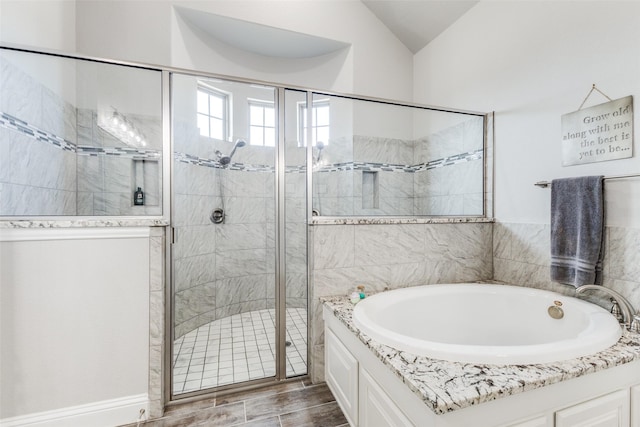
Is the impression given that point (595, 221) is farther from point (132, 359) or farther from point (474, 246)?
point (132, 359)

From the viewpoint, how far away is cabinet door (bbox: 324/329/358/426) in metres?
1.31

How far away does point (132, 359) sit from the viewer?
1497 millimetres

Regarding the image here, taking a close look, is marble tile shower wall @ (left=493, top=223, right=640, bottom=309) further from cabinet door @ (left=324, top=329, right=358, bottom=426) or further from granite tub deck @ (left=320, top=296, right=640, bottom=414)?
cabinet door @ (left=324, top=329, right=358, bottom=426)

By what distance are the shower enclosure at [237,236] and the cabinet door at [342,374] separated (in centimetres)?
27

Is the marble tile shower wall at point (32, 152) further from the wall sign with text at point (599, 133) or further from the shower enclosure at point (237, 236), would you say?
the wall sign with text at point (599, 133)

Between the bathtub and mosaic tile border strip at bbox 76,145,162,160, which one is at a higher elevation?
mosaic tile border strip at bbox 76,145,162,160

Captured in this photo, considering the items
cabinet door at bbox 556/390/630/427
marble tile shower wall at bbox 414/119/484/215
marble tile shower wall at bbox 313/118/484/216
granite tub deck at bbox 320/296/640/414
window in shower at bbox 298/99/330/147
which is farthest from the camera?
marble tile shower wall at bbox 414/119/484/215

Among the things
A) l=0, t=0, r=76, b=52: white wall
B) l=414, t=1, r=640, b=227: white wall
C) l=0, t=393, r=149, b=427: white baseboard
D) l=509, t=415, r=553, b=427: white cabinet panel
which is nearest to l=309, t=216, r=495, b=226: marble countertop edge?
l=414, t=1, r=640, b=227: white wall

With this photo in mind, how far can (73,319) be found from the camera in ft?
4.62

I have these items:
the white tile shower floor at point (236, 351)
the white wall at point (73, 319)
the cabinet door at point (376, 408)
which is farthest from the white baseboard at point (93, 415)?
the cabinet door at point (376, 408)

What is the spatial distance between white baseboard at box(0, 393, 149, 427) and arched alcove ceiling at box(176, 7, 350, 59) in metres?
2.79

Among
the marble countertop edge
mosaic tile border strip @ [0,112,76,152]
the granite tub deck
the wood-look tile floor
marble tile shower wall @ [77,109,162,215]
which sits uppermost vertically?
mosaic tile border strip @ [0,112,76,152]

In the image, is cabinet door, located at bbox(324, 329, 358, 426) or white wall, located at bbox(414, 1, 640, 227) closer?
cabinet door, located at bbox(324, 329, 358, 426)

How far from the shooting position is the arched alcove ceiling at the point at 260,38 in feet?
8.16
